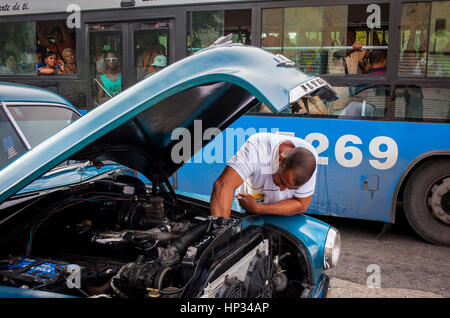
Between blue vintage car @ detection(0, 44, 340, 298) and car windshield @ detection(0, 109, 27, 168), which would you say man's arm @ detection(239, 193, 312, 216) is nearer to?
blue vintage car @ detection(0, 44, 340, 298)

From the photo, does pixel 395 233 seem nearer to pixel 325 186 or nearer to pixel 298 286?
pixel 325 186

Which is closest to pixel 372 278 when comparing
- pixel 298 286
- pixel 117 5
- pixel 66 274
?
pixel 298 286

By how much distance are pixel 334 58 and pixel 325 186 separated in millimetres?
1565

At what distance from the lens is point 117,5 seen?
561 cm

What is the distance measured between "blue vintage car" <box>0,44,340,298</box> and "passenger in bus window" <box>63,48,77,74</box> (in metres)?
3.51

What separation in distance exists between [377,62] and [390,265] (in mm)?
2317

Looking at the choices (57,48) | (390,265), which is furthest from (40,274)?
(57,48)

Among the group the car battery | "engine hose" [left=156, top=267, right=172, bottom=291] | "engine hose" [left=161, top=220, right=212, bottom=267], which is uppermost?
"engine hose" [left=161, top=220, right=212, bottom=267]

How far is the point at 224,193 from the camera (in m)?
2.66

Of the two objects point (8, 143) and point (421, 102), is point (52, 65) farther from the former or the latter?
point (421, 102)

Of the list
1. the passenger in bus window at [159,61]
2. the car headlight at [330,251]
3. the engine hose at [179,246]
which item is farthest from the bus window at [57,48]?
the car headlight at [330,251]

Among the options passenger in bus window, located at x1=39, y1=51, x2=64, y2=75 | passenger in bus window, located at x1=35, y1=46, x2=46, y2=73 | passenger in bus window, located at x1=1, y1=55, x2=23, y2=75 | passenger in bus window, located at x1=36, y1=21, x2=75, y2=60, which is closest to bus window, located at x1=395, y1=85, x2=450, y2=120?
passenger in bus window, located at x1=36, y1=21, x2=75, y2=60

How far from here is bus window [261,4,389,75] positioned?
4.77 metres
